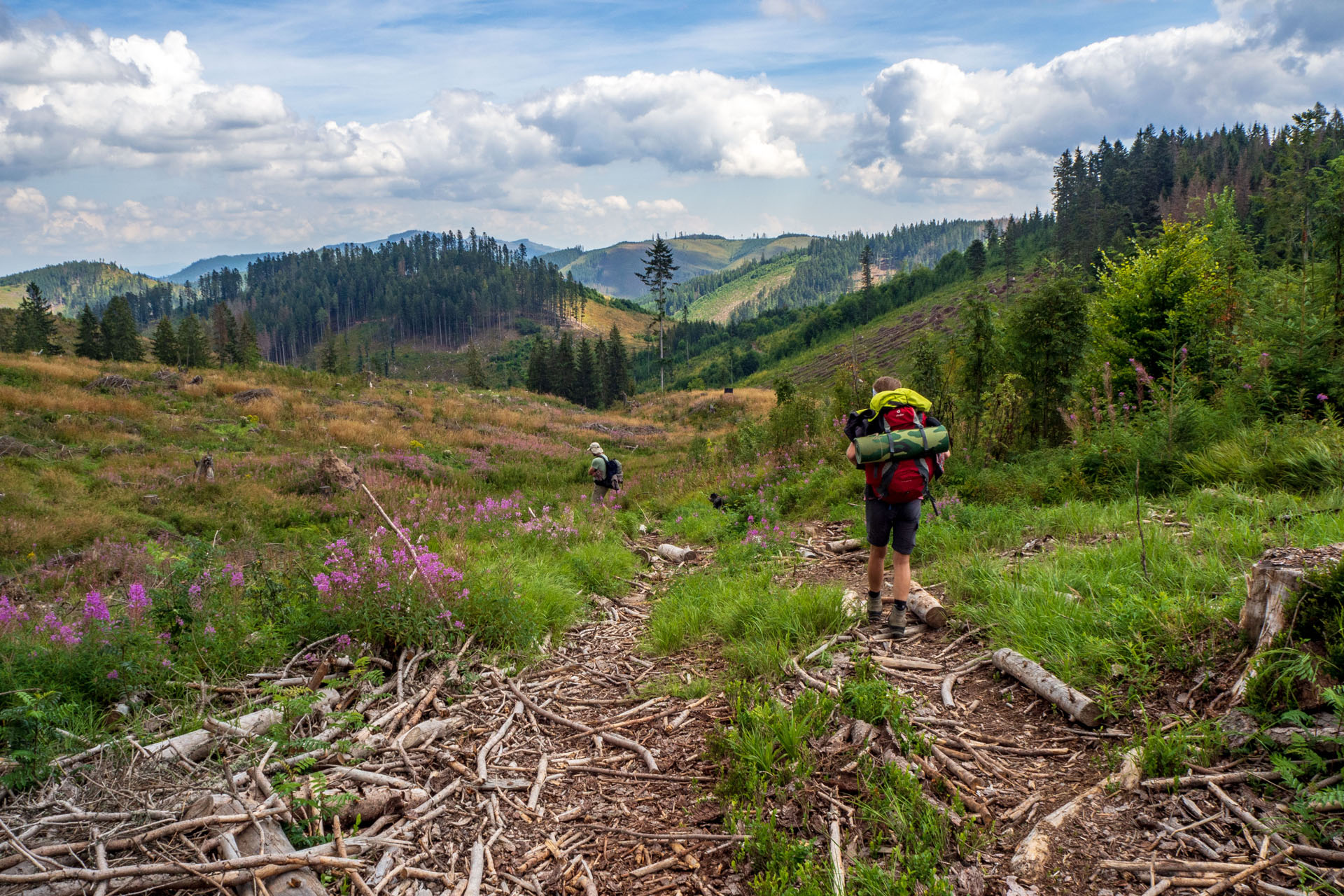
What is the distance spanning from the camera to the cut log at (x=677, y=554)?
30.5ft

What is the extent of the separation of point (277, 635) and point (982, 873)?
15.7ft

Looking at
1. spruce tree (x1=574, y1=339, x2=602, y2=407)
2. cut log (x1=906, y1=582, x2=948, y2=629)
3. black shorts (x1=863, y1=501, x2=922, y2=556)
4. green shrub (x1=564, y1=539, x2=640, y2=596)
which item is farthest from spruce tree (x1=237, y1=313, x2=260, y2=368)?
cut log (x1=906, y1=582, x2=948, y2=629)

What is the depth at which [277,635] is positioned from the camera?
4.80 m

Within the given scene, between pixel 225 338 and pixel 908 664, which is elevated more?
pixel 225 338

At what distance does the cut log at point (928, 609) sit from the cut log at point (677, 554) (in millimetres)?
3970

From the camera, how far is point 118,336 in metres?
63.0

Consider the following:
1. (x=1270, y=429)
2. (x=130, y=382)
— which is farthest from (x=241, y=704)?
(x=130, y=382)

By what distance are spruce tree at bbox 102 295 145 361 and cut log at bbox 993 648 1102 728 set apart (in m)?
78.8

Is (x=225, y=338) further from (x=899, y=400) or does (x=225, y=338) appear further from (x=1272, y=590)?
(x=1272, y=590)

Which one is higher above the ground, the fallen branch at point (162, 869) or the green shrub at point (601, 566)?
the fallen branch at point (162, 869)

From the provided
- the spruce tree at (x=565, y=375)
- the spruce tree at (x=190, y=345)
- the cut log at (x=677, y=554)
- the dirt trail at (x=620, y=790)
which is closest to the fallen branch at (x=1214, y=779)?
the dirt trail at (x=620, y=790)

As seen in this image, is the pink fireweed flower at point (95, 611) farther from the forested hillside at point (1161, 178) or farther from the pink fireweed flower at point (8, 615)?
the forested hillside at point (1161, 178)

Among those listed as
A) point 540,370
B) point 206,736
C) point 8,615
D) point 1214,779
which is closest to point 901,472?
point 1214,779

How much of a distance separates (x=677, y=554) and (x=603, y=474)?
3.06 meters
